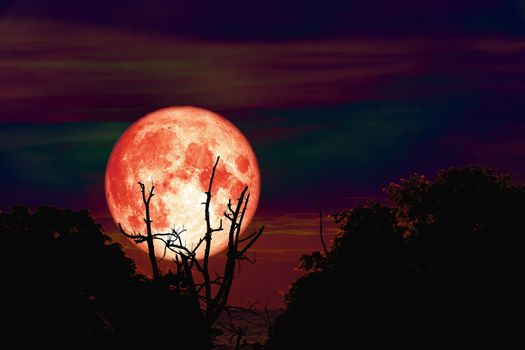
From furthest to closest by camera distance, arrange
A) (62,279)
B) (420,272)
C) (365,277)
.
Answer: (420,272) < (365,277) < (62,279)

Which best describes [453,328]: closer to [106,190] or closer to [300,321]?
[300,321]

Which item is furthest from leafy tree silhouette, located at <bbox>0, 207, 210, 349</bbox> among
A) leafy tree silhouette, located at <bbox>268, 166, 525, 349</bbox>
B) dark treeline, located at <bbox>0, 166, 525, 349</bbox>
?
leafy tree silhouette, located at <bbox>268, 166, 525, 349</bbox>

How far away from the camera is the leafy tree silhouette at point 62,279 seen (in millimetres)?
24031

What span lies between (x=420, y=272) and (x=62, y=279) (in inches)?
828

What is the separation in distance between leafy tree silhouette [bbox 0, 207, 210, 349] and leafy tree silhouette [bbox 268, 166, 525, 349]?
9.20 m

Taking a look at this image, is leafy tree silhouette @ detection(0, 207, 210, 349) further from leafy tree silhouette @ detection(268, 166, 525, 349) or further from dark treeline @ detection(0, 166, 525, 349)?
leafy tree silhouette @ detection(268, 166, 525, 349)

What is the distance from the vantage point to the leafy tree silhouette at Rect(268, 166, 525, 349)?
34.0m

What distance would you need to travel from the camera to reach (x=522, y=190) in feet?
155

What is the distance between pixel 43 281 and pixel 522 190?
32.4 m

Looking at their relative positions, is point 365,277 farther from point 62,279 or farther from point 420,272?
point 62,279

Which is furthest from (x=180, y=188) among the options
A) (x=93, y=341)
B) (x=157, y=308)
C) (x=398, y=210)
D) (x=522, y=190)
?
(x=157, y=308)

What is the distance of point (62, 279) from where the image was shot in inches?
1063

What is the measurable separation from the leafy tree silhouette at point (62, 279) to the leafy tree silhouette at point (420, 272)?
920cm

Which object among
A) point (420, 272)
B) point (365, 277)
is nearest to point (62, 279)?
point (365, 277)
